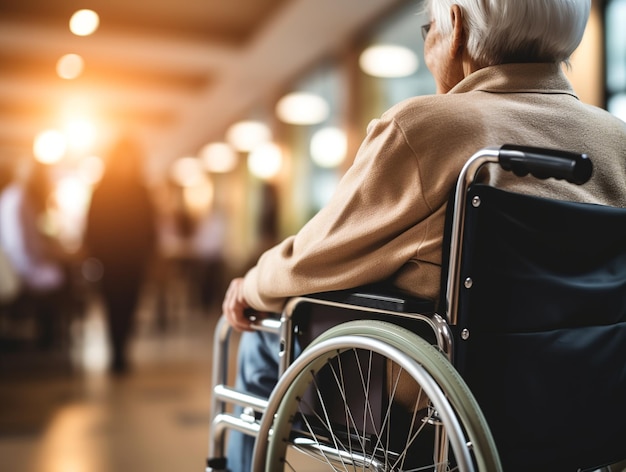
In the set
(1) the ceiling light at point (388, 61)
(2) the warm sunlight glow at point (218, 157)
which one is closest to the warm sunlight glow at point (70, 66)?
(2) the warm sunlight glow at point (218, 157)

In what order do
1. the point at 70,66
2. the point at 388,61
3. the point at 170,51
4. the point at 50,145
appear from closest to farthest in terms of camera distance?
the point at 388,61 < the point at 170,51 < the point at 70,66 < the point at 50,145

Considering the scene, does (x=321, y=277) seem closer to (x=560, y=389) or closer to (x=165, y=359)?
(x=560, y=389)

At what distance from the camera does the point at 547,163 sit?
0.97m

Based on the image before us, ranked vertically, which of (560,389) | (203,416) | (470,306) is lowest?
(203,416)

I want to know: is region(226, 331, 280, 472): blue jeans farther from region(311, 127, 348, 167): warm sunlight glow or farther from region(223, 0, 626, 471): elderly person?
region(311, 127, 348, 167): warm sunlight glow

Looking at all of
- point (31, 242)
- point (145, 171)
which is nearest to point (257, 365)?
point (31, 242)

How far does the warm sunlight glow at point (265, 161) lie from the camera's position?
354 inches

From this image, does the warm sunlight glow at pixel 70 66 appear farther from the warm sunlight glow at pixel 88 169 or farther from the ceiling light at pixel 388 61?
the warm sunlight glow at pixel 88 169

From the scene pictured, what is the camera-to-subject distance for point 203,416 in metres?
3.21

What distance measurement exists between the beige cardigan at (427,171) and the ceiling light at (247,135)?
8.07 metres

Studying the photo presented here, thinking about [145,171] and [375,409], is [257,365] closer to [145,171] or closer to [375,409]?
[375,409]

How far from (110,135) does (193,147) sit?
216cm

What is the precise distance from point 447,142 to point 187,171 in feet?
50.9

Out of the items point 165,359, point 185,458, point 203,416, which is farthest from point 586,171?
point 165,359
